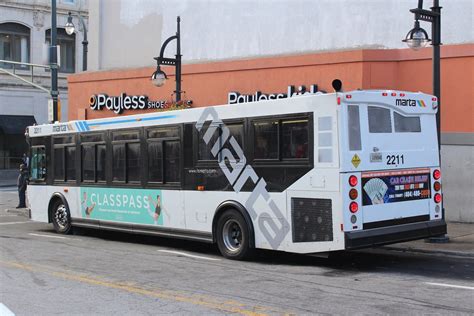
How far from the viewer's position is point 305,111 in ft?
33.3

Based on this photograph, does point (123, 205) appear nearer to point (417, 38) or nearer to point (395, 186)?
point (395, 186)

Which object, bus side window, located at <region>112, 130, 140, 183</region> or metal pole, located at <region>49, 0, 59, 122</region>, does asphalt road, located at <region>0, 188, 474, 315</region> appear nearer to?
bus side window, located at <region>112, 130, 140, 183</region>

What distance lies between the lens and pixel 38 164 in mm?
16656

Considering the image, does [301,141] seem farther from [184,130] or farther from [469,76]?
[469,76]

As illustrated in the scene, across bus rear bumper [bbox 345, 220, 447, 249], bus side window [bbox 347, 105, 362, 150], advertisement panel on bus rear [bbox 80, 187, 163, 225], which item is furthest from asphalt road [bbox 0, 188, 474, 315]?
bus side window [bbox 347, 105, 362, 150]

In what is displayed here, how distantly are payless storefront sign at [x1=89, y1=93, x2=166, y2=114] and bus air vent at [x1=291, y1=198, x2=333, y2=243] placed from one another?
12848 mm

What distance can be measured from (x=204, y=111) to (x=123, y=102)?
12278 millimetres

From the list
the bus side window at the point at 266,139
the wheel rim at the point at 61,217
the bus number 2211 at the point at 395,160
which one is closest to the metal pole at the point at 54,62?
the wheel rim at the point at 61,217

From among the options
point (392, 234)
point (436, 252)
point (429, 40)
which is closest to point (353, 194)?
point (392, 234)

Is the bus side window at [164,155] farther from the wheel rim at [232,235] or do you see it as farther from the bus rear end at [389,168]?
the bus rear end at [389,168]

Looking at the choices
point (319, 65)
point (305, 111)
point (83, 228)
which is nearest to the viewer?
point (305, 111)

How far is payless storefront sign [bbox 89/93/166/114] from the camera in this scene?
22812mm

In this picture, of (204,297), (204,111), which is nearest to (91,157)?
(204,111)

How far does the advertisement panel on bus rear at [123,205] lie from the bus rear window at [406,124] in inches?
199
